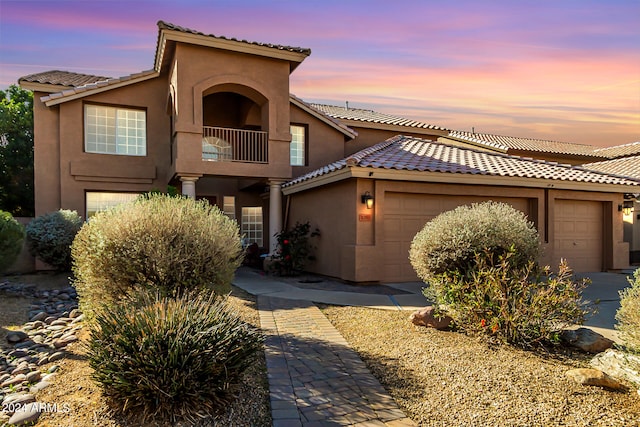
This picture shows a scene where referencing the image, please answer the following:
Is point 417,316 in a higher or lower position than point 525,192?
lower

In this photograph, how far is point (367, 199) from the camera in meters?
A: 10.4

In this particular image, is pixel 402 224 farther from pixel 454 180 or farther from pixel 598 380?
pixel 598 380

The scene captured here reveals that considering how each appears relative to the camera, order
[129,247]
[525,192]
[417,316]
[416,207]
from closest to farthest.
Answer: [129,247]
[417,316]
[416,207]
[525,192]

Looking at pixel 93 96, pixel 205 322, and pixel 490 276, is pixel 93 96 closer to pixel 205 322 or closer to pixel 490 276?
pixel 205 322

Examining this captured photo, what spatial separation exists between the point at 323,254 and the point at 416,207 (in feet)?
10.3

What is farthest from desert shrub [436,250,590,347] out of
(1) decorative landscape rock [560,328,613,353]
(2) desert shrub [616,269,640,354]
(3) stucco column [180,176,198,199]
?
(3) stucco column [180,176,198,199]

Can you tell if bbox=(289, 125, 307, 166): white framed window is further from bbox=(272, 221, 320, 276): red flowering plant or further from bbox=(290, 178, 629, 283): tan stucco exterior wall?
bbox=(272, 221, 320, 276): red flowering plant

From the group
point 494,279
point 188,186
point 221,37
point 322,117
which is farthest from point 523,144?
point 494,279

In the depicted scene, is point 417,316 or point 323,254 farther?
point 323,254

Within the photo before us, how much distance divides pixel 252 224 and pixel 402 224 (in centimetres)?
848

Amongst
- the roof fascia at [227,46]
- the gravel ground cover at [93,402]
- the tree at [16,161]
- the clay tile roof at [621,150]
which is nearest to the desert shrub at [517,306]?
the gravel ground cover at [93,402]

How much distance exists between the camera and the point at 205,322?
4.12m

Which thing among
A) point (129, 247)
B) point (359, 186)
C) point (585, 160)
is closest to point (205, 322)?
point (129, 247)

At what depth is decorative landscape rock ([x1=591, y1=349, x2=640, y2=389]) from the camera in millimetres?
4156
